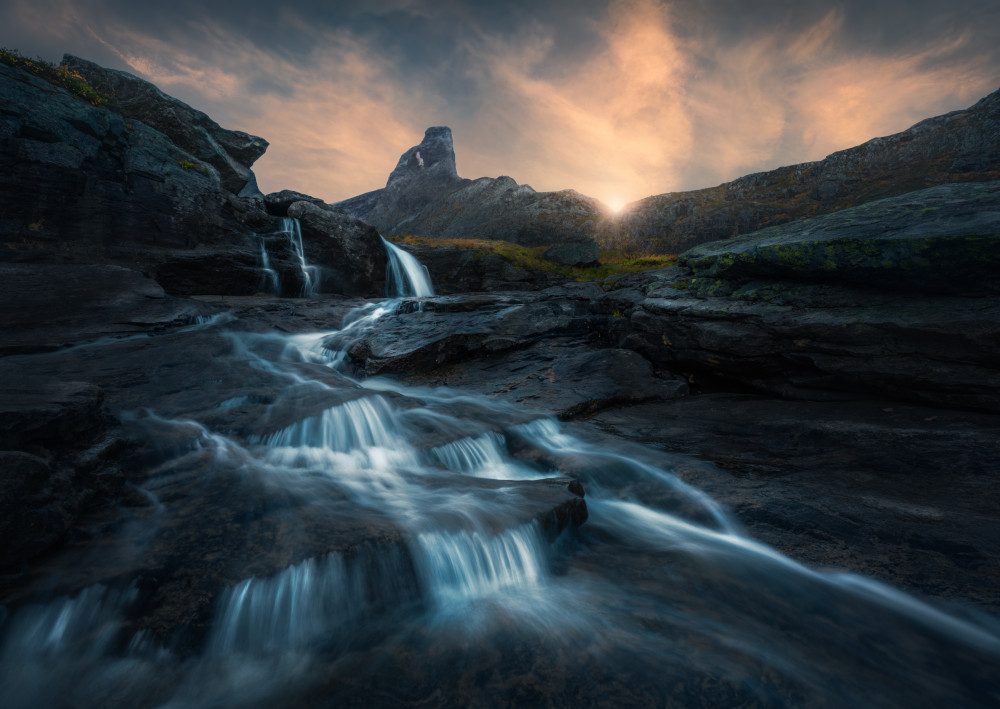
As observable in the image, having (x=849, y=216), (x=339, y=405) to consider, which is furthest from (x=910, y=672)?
(x=849, y=216)

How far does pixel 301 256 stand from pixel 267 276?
223cm

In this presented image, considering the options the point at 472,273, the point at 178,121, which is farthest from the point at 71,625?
the point at 178,121

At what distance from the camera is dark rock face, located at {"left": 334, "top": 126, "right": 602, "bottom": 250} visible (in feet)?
94.9

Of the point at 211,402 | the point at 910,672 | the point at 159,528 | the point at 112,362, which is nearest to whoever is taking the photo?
the point at 910,672

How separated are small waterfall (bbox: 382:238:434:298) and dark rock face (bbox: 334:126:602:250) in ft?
27.7

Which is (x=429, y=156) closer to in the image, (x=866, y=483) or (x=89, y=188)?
(x=89, y=188)

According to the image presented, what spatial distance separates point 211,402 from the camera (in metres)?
5.87

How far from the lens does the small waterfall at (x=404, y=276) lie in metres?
18.7

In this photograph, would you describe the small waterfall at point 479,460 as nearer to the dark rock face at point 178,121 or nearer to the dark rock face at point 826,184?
the dark rock face at point 826,184

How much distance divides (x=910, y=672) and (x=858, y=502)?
6.29 feet

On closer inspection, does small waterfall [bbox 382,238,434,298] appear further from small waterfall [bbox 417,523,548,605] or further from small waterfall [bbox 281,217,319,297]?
small waterfall [bbox 417,523,548,605]

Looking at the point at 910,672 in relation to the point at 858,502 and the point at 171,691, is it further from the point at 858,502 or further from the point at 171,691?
the point at 171,691

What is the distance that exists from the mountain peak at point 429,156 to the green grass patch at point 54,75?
164 feet

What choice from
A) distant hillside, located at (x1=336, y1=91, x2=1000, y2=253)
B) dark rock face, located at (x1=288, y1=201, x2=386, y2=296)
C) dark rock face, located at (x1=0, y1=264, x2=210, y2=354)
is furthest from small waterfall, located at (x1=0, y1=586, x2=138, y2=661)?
distant hillside, located at (x1=336, y1=91, x2=1000, y2=253)
